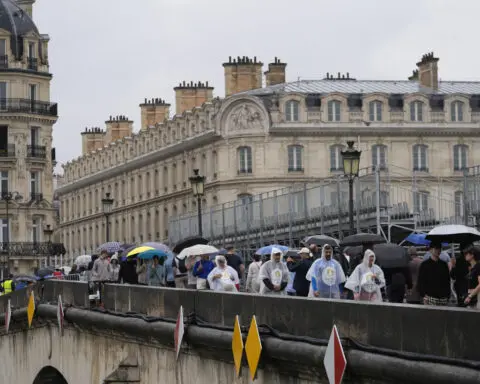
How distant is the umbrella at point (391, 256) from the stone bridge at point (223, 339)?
3.53m

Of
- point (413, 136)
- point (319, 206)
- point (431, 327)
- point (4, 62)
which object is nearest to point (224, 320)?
point (431, 327)

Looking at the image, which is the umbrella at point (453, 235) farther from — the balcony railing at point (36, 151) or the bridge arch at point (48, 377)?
the balcony railing at point (36, 151)

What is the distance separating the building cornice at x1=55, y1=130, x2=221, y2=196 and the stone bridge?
6533cm

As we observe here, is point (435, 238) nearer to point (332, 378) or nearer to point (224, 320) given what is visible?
point (224, 320)

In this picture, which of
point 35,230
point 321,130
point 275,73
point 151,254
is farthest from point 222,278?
point 35,230

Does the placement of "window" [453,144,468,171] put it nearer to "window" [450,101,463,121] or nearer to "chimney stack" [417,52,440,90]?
"window" [450,101,463,121]

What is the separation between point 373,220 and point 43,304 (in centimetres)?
1130

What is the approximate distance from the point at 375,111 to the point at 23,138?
2252cm

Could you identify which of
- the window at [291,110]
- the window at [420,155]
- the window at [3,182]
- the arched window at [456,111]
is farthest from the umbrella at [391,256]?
the window at [3,182]

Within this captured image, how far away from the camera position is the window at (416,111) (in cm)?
9481

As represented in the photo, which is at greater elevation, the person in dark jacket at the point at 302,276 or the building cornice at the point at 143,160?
the building cornice at the point at 143,160

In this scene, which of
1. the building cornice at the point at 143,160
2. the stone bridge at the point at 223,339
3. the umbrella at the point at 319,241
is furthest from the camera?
the building cornice at the point at 143,160

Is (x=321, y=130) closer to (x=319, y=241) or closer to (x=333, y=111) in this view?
(x=333, y=111)

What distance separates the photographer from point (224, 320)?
1902 centimetres
